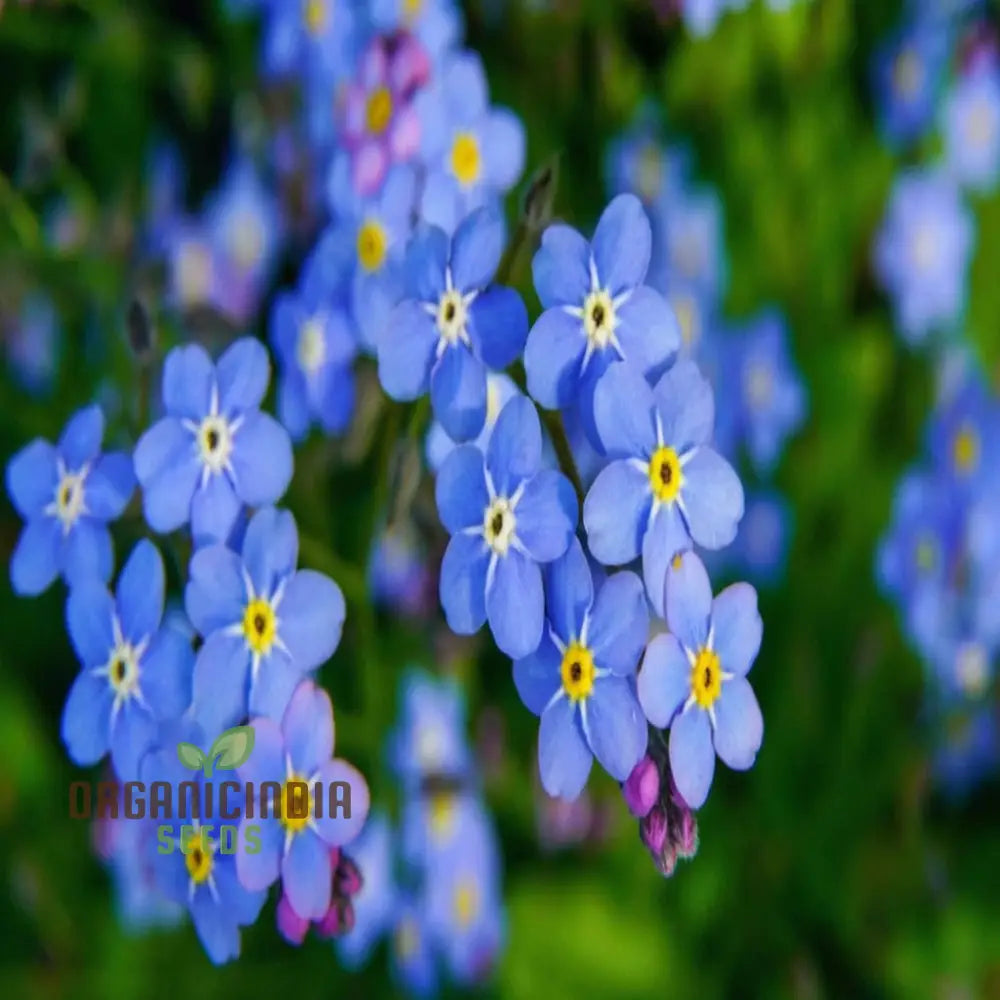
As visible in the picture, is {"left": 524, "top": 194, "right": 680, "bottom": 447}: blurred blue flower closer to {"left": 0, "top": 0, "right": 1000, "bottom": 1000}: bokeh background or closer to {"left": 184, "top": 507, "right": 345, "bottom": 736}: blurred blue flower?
{"left": 184, "top": 507, "right": 345, "bottom": 736}: blurred blue flower

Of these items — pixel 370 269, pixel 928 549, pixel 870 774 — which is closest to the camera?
pixel 370 269

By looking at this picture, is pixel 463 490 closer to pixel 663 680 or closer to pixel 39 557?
pixel 663 680

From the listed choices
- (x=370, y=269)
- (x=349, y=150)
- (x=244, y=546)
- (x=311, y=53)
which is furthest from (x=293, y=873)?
(x=311, y=53)

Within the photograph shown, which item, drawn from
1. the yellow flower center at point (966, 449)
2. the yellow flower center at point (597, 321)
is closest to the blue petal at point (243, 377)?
the yellow flower center at point (597, 321)

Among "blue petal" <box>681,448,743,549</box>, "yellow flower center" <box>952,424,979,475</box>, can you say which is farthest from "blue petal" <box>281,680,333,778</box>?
"yellow flower center" <box>952,424,979,475</box>

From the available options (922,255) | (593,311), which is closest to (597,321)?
(593,311)

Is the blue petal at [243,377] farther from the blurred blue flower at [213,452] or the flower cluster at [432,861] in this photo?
the flower cluster at [432,861]

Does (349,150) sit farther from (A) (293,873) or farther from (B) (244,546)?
(A) (293,873)
